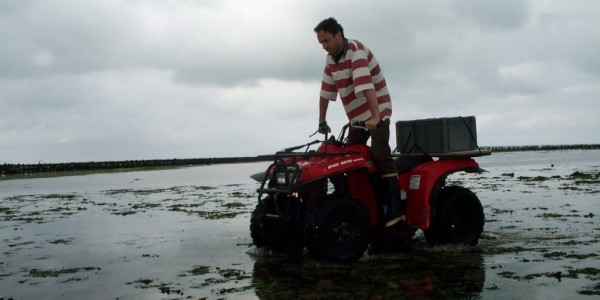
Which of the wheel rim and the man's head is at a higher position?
the man's head

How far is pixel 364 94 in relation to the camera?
6.41 m

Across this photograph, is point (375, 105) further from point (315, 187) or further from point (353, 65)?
point (315, 187)

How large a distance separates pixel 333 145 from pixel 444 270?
2.05 m

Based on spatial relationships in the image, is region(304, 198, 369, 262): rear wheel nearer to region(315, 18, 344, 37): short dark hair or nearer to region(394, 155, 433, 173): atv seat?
region(394, 155, 433, 173): atv seat

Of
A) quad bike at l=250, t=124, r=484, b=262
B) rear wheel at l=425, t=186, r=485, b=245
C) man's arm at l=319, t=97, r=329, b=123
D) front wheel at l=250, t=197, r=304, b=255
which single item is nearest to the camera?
quad bike at l=250, t=124, r=484, b=262

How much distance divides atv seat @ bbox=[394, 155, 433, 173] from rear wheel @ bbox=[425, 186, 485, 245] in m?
0.54

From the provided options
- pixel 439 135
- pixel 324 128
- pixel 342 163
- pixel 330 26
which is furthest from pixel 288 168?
pixel 439 135

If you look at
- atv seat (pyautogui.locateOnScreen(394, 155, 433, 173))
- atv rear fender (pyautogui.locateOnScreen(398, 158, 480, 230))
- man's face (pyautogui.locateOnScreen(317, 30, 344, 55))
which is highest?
man's face (pyautogui.locateOnScreen(317, 30, 344, 55))

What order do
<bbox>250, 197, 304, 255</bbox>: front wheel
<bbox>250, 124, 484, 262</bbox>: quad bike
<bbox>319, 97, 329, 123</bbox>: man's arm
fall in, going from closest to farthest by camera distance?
1. <bbox>250, 124, 484, 262</bbox>: quad bike
2. <bbox>250, 197, 304, 255</bbox>: front wheel
3. <bbox>319, 97, 329, 123</bbox>: man's arm

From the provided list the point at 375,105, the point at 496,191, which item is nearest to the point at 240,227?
the point at 375,105

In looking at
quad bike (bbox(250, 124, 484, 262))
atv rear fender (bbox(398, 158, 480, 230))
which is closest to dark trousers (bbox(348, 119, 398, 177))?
quad bike (bbox(250, 124, 484, 262))

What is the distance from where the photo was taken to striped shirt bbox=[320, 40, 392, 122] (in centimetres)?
641

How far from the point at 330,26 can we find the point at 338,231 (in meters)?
2.50

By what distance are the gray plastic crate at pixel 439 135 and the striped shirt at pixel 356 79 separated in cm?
99
